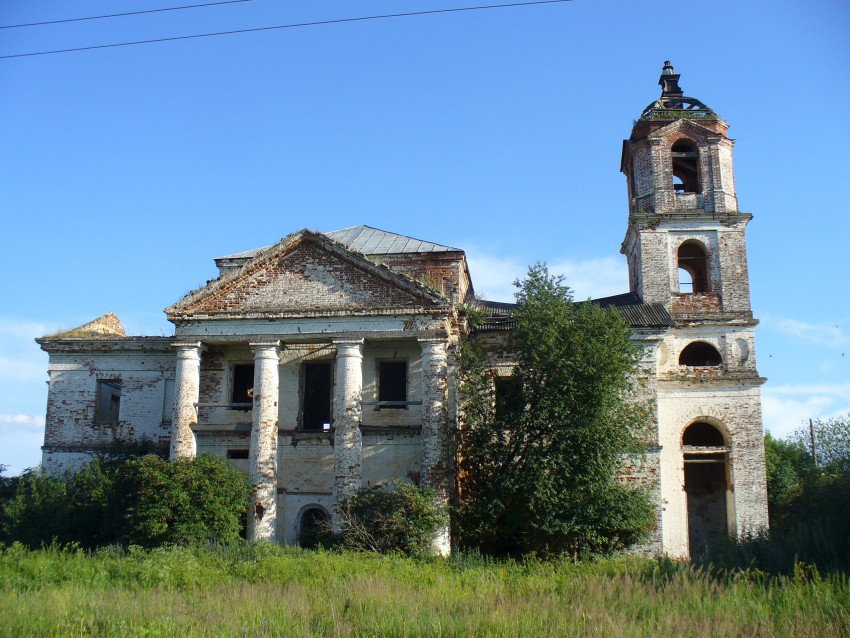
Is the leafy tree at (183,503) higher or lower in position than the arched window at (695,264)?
lower

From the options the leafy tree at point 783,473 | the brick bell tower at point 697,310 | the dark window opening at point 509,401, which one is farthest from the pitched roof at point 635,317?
the leafy tree at point 783,473

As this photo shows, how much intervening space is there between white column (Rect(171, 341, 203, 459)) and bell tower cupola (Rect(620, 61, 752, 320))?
13209mm

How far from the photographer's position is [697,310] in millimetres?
22828

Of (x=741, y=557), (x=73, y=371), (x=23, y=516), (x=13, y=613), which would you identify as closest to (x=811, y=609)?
(x=741, y=557)

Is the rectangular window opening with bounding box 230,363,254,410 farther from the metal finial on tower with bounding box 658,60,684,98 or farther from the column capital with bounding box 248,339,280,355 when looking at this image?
the metal finial on tower with bounding box 658,60,684,98

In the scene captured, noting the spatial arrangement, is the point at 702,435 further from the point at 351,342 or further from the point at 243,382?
the point at 243,382

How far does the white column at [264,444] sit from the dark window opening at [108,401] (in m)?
5.74

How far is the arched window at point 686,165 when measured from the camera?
24.4 m

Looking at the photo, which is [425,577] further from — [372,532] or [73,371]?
[73,371]

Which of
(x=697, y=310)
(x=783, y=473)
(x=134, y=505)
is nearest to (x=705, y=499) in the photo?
(x=697, y=310)

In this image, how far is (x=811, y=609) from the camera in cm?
973

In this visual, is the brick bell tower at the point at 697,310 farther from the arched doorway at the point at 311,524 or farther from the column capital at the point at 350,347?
the arched doorway at the point at 311,524

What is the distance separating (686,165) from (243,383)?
1564 centimetres

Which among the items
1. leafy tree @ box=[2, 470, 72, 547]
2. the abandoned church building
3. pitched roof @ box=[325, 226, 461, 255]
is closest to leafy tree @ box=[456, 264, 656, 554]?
the abandoned church building
